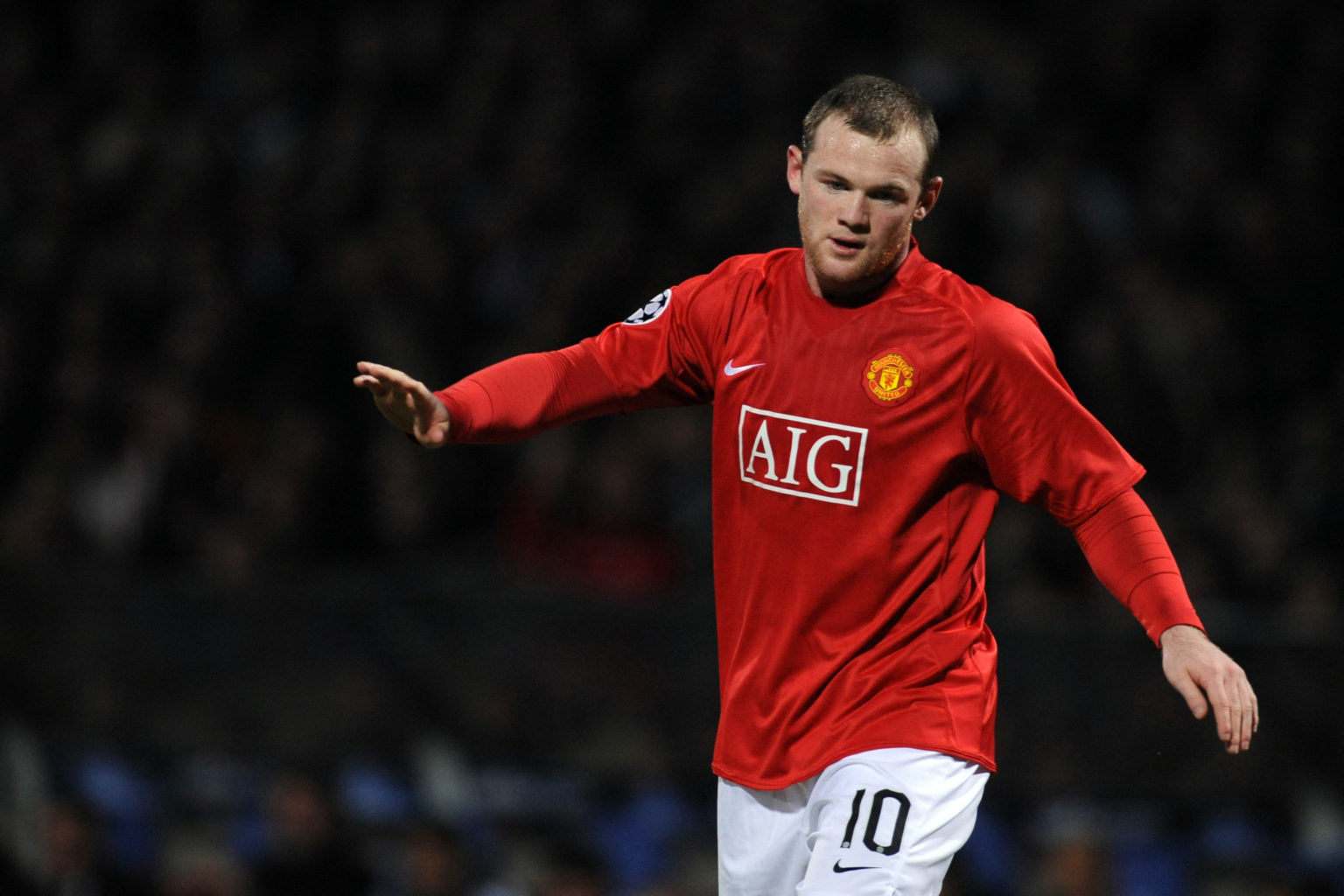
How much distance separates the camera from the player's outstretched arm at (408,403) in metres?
3.00

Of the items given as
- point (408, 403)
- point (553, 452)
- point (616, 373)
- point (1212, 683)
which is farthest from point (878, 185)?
point (553, 452)

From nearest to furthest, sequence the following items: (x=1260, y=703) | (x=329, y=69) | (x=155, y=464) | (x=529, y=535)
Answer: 1. (x=1260, y=703)
2. (x=529, y=535)
3. (x=155, y=464)
4. (x=329, y=69)

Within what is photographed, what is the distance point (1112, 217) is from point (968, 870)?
3.61 m

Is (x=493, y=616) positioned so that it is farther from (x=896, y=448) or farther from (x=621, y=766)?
(x=896, y=448)

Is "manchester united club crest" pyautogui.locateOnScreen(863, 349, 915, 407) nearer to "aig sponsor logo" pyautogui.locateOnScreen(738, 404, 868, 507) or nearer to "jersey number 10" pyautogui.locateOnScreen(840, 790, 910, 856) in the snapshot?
"aig sponsor logo" pyautogui.locateOnScreen(738, 404, 868, 507)

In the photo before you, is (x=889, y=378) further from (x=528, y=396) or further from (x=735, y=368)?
(x=528, y=396)

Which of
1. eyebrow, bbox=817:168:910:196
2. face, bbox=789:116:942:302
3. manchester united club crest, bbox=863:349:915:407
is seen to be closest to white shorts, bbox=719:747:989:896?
manchester united club crest, bbox=863:349:915:407

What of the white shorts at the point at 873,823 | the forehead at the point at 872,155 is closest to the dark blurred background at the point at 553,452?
the white shorts at the point at 873,823

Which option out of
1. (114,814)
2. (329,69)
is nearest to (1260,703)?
(114,814)

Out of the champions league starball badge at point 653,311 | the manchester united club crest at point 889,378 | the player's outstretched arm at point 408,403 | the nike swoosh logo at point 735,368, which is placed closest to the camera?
the player's outstretched arm at point 408,403

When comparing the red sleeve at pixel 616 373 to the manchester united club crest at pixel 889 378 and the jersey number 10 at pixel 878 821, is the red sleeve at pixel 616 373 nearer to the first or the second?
the manchester united club crest at pixel 889 378

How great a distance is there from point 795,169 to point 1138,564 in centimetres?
98

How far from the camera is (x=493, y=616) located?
6254 millimetres

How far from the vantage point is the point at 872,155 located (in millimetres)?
3027
